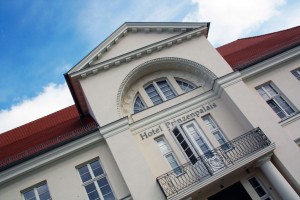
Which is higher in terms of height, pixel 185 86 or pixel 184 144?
pixel 185 86

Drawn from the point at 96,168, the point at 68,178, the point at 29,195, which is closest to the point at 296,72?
the point at 96,168

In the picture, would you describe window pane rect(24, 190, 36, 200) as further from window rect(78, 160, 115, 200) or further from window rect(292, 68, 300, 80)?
window rect(292, 68, 300, 80)

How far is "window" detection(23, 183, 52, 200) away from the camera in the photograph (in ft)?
40.0

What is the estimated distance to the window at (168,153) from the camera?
12.5 meters

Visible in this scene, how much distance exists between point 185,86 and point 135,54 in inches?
131

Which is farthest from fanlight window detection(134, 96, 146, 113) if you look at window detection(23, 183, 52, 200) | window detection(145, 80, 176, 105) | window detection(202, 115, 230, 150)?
window detection(23, 183, 52, 200)

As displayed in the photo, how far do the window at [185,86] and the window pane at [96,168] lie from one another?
20.0 ft

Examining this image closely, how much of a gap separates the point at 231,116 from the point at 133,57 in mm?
6073

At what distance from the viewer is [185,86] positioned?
15633mm

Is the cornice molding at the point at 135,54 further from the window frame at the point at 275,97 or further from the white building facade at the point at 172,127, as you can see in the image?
the window frame at the point at 275,97

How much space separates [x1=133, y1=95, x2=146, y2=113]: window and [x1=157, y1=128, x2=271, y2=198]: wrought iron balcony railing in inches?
157

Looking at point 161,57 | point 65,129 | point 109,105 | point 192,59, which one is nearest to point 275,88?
point 192,59

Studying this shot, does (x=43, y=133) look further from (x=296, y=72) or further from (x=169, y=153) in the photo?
(x=296, y=72)

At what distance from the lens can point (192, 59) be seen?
15312mm
